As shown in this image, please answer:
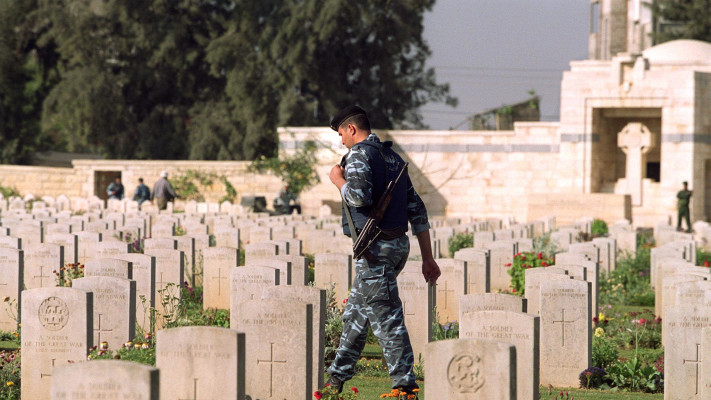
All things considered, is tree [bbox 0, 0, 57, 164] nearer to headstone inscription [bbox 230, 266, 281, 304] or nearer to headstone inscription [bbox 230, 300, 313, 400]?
headstone inscription [bbox 230, 266, 281, 304]

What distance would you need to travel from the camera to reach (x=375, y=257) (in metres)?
5.93

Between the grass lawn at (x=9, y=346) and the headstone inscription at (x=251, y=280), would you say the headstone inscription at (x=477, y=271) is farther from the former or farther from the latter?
the grass lawn at (x=9, y=346)

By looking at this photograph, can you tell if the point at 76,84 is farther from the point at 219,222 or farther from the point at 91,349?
the point at 91,349

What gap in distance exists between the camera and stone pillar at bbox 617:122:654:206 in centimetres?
3081

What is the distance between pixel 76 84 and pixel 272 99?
6789mm

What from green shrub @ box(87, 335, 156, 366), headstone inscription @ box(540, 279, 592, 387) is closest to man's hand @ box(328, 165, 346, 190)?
green shrub @ box(87, 335, 156, 366)

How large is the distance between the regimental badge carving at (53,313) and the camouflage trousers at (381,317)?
5.59ft

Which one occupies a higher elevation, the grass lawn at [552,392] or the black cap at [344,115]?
the black cap at [344,115]

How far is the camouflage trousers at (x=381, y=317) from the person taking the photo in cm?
588

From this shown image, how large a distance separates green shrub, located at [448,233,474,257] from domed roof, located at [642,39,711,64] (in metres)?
17.4

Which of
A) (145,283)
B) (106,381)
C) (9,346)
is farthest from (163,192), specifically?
(106,381)

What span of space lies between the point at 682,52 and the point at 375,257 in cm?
2900

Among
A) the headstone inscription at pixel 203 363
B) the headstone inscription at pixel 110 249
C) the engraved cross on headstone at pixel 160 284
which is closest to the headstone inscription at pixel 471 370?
the headstone inscription at pixel 203 363

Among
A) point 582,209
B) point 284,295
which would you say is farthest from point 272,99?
point 284,295
